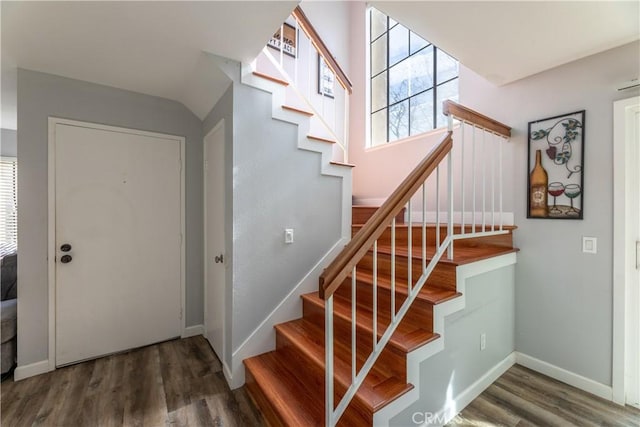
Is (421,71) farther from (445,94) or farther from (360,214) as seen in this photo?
(360,214)

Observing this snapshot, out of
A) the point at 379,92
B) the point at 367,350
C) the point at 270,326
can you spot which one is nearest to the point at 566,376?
Result: the point at 367,350

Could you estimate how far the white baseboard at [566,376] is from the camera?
177 cm

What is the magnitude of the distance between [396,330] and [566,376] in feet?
4.99

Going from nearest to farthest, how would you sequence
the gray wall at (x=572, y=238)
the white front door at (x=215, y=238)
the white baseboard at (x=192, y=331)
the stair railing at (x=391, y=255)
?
the stair railing at (x=391, y=255) < the gray wall at (x=572, y=238) < the white front door at (x=215, y=238) < the white baseboard at (x=192, y=331)

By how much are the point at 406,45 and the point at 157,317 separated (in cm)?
412

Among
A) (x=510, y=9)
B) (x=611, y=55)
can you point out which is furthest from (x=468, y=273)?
(x=611, y=55)

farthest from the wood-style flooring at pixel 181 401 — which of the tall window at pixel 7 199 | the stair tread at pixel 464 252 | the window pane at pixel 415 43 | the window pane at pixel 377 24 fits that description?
the window pane at pixel 377 24

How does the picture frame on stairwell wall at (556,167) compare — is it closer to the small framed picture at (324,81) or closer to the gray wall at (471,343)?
the gray wall at (471,343)

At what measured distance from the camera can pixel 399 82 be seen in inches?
132

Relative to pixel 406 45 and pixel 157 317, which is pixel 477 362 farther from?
pixel 406 45

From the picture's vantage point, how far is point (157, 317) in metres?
2.48

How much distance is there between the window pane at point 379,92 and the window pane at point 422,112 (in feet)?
1.56

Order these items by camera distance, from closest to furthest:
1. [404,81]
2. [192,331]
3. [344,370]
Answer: [344,370] → [192,331] → [404,81]

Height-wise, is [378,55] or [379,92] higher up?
[378,55]
